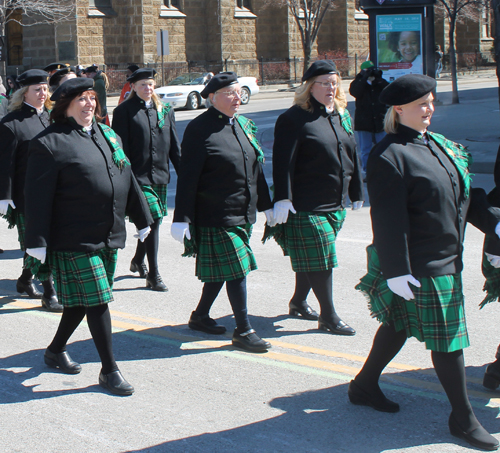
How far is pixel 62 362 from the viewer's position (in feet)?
Result: 16.3

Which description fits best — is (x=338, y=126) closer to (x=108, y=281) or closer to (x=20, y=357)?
(x=108, y=281)

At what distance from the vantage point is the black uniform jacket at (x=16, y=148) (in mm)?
6246

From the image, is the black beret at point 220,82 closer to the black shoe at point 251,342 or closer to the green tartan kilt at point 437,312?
the black shoe at point 251,342

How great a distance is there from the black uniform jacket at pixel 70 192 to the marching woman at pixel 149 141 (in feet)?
6.99

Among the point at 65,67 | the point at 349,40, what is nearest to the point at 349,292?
the point at 65,67

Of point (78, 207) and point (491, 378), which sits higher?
point (78, 207)

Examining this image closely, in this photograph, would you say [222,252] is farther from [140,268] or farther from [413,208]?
[140,268]

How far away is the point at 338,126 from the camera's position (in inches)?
217

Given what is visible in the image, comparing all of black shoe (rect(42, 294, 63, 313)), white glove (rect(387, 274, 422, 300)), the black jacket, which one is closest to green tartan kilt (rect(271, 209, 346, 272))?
white glove (rect(387, 274, 422, 300))

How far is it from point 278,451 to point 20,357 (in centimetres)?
230

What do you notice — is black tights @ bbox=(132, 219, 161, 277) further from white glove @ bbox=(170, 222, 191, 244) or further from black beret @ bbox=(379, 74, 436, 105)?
black beret @ bbox=(379, 74, 436, 105)

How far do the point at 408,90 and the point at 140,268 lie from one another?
4208mm

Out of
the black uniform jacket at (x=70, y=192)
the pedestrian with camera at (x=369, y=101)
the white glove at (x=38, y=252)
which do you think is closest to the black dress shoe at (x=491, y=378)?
the black uniform jacket at (x=70, y=192)

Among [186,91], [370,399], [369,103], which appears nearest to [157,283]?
[370,399]
